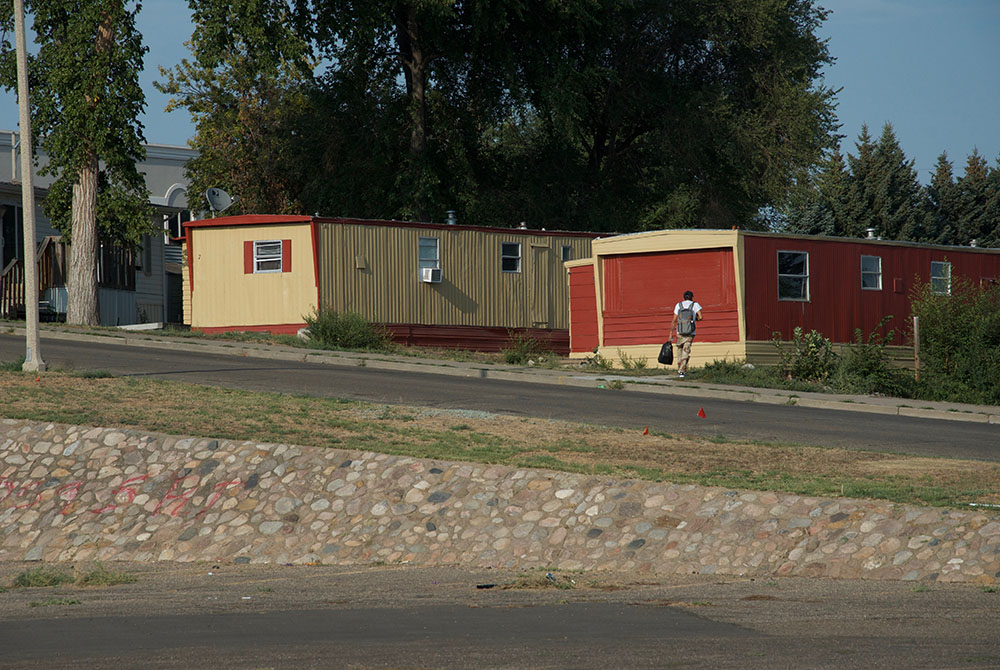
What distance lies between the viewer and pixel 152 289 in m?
42.3

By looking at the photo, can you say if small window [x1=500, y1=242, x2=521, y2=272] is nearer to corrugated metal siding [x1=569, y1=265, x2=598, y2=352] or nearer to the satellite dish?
corrugated metal siding [x1=569, y1=265, x2=598, y2=352]

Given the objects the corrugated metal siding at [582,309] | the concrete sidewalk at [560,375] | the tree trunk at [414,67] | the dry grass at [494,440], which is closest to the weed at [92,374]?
the dry grass at [494,440]

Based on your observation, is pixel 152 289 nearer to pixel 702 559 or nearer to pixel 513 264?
pixel 513 264

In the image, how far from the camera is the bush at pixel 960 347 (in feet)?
80.7

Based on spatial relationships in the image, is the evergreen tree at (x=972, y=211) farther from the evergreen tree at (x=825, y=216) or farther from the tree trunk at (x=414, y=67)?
the tree trunk at (x=414, y=67)

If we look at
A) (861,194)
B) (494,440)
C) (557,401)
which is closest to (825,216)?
(861,194)

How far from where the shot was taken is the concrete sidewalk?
2209cm

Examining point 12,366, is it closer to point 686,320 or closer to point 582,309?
point 686,320

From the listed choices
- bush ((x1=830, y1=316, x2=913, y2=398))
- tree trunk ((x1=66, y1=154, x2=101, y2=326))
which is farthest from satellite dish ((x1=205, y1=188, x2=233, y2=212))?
bush ((x1=830, y1=316, x2=913, y2=398))

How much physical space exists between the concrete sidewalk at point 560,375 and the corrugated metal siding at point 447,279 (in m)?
3.54

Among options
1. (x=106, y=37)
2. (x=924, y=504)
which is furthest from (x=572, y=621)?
(x=106, y=37)

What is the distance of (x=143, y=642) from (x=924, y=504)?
631cm

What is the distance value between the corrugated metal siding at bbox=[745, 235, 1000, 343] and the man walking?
2309mm

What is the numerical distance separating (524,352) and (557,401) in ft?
33.7
